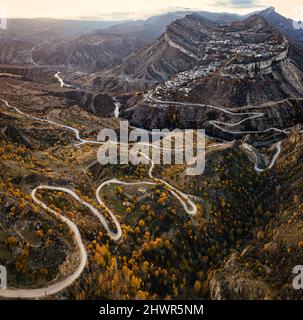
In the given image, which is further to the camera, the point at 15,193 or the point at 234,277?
the point at 15,193

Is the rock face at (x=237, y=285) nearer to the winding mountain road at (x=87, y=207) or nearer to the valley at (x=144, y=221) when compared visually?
the valley at (x=144, y=221)

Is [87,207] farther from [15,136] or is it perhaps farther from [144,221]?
[15,136]

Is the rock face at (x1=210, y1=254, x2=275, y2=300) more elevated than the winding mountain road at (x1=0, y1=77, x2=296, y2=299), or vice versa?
the winding mountain road at (x1=0, y1=77, x2=296, y2=299)

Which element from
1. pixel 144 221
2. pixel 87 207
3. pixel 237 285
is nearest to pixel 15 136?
pixel 87 207

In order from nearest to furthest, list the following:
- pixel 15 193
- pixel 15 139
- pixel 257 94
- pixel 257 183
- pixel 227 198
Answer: pixel 15 193 → pixel 227 198 → pixel 257 183 → pixel 15 139 → pixel 257 94

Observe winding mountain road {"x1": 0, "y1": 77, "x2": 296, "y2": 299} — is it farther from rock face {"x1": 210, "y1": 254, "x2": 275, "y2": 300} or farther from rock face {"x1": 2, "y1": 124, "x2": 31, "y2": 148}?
rock face {"x1": 210, "y1": 254, "x2": 275, "y2": 300}

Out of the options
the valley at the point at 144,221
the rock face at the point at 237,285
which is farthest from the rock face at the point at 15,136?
the rock face at the point at 237,285

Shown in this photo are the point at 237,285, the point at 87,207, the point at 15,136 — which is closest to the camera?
the point at 237,285

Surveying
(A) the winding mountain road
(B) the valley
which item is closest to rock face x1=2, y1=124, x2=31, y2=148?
(B) the valley

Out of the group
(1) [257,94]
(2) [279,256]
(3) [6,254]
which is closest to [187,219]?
(2) [279,256]

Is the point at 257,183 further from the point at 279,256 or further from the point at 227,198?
the point at 279,256

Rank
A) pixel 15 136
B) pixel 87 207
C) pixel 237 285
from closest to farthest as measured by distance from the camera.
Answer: pixel 237 285
pixel 87 207
pixel 15 136
